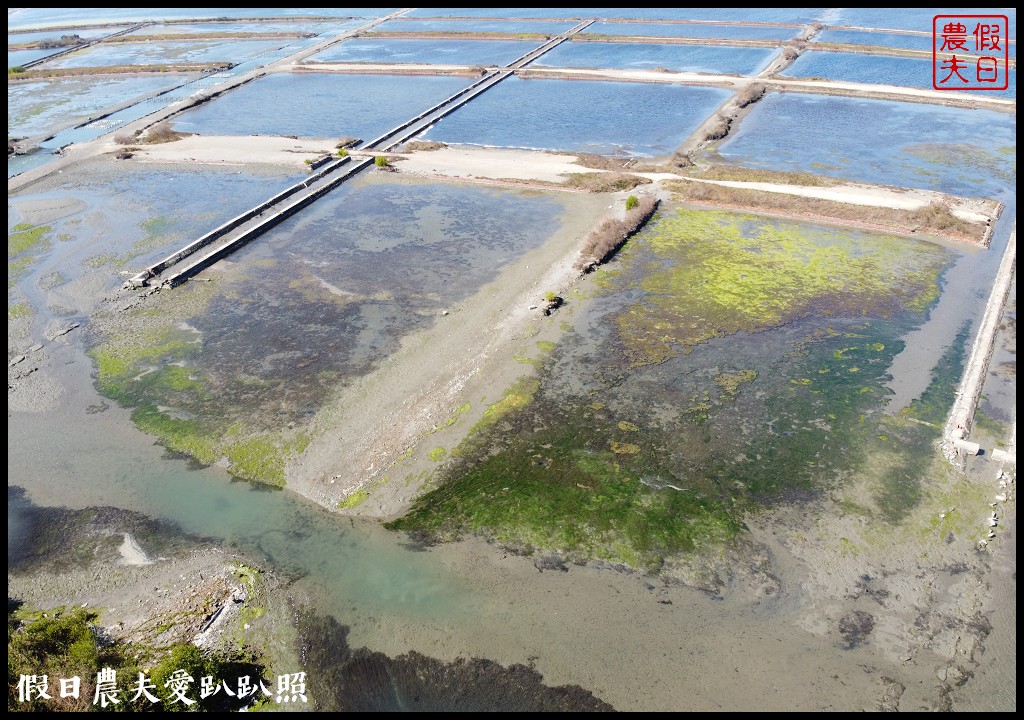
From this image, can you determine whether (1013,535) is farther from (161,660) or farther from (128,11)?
(128,11)

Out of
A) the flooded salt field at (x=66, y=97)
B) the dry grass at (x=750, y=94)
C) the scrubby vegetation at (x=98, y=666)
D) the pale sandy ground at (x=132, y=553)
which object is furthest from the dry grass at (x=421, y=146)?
the scrubby vegetation at (x=98, y=666)

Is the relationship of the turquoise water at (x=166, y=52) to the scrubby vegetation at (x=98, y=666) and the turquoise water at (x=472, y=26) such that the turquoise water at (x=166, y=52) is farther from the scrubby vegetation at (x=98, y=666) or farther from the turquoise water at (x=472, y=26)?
the scrubby vegetation at (x=98, y=666)

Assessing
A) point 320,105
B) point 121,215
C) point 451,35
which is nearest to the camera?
point 121,215

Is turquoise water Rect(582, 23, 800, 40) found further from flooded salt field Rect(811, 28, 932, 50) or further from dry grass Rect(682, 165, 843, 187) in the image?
dry grass Rect(682, 165, 843, 187)

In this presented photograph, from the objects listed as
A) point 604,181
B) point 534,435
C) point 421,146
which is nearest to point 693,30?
point 421,146

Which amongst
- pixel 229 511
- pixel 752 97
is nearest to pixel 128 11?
pixel 752 97

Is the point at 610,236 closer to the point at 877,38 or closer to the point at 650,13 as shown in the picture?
the point at 877,38
